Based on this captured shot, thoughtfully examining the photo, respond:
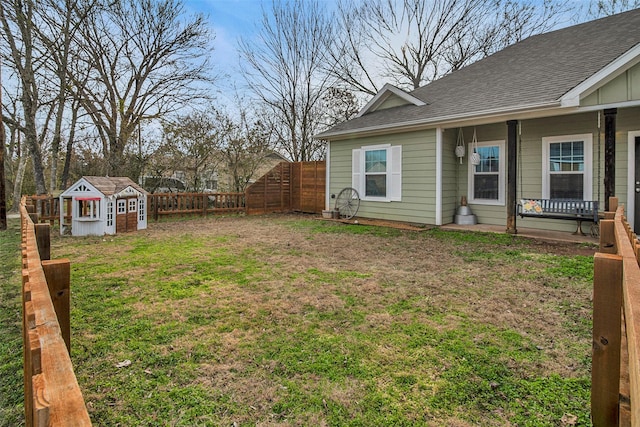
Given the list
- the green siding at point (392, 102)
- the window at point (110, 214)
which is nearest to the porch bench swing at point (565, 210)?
the green siding at point (392, 102)

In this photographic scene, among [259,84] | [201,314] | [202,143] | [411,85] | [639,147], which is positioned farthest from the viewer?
[411,85]

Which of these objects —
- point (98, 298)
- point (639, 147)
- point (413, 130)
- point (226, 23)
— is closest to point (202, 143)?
point (226, 23)

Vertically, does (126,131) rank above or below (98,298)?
above

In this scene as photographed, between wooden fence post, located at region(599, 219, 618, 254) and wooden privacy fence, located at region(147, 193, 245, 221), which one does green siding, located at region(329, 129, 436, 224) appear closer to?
wooden privacy fence, located at region(147, 193, 245, 221)

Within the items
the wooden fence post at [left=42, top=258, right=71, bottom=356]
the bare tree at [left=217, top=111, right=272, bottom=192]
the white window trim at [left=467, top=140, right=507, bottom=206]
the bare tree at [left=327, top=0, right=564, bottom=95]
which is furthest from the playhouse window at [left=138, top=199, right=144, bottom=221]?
the bare tree at [left=327, top=0, right=564, bottom=95]

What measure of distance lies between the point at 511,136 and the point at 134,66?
12.1m

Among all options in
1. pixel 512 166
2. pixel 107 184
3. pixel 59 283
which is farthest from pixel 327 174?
pixel 59 283

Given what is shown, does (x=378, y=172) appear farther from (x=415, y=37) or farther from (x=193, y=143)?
(x=415, y=37)

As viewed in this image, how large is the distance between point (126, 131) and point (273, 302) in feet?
37.4

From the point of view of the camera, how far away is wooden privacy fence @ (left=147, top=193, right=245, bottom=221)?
1015cm

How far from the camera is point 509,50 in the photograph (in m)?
9.92

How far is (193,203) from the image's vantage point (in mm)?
10867

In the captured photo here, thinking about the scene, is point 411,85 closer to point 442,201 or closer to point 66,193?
point 442,201

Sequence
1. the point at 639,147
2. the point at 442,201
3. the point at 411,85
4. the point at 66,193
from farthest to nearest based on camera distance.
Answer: the point at 411,85
the point at 442,201
the point at 66,193
the point at 639,147
